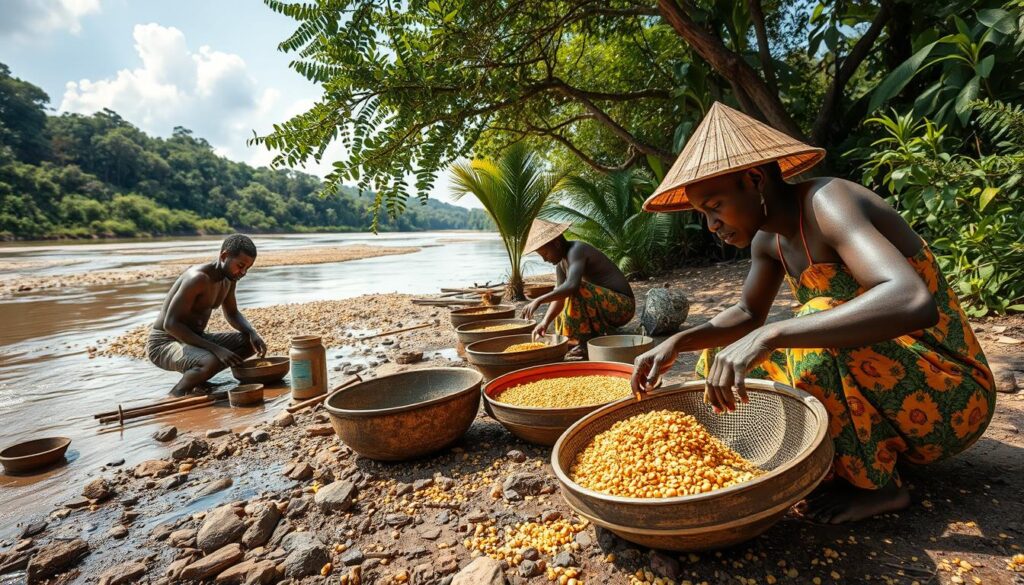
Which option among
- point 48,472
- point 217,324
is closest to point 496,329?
point 48,472

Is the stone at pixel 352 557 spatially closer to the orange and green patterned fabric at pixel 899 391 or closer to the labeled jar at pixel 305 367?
the orange and green patterned fabric at pixel 899 391

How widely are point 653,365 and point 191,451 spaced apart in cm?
270

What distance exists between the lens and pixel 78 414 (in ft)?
12.9

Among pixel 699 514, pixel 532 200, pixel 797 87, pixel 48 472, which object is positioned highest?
pixel 797 87

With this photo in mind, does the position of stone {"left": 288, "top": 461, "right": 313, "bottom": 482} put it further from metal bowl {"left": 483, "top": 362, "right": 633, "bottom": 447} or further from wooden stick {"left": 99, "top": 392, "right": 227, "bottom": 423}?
wooden stick {"left": 99, "top": 392, "right": 227, "bottom": 423}

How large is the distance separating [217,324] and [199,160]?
78.6 meters

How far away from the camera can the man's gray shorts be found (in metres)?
4.31

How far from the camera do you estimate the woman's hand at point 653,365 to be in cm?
180

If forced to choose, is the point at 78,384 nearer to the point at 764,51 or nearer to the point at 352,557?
the point at 352,557

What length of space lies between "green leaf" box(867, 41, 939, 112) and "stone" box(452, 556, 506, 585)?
17.9 ft

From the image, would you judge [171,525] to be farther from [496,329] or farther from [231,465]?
[496,329]

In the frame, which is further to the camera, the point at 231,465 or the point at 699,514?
the point at 231,465

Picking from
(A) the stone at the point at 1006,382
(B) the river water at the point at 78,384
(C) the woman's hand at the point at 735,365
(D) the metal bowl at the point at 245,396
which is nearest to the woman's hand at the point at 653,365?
(C) the woman's hand at the point at 735,365

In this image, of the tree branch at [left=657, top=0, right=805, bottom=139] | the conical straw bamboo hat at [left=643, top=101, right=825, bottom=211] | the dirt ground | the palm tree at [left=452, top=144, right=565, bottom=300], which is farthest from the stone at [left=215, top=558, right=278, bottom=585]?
the palm tree at [left=452, top=144, right=565, bottom=300]
